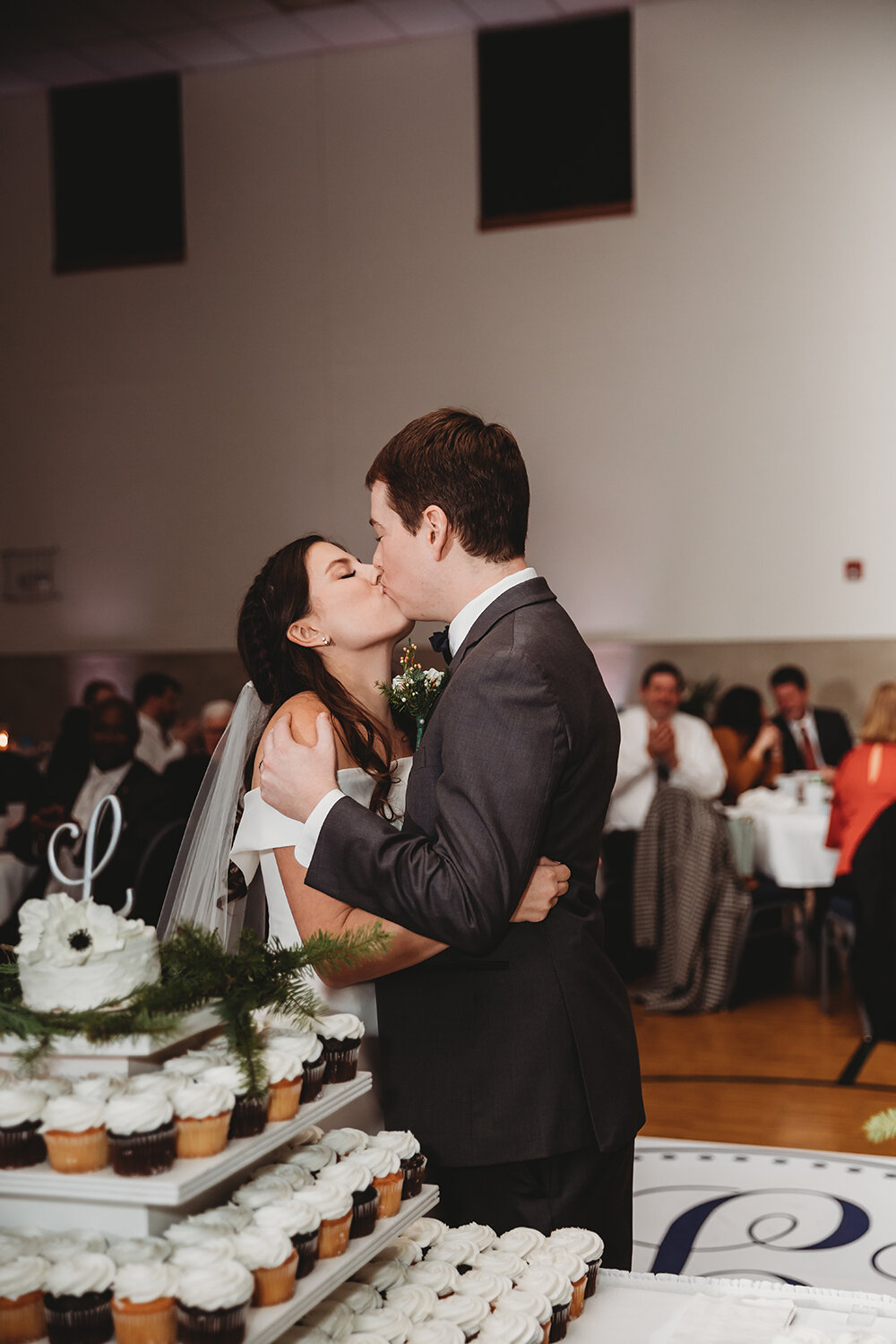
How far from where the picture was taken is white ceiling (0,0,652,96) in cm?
Result: 966

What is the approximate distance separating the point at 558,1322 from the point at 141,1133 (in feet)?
2.12

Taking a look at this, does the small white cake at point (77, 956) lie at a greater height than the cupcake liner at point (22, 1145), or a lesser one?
greater

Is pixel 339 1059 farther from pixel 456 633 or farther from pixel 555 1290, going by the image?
pixel 456 633

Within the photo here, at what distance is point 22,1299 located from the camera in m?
1.30

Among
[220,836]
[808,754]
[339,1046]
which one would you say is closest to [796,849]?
[808,754]

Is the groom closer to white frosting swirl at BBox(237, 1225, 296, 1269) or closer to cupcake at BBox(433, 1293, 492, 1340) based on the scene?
cupcake at BBox(433, 1293, 492, 1340)

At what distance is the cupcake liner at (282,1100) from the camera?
1.44m

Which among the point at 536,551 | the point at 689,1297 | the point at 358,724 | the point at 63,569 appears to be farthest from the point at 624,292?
the point at 689,1297

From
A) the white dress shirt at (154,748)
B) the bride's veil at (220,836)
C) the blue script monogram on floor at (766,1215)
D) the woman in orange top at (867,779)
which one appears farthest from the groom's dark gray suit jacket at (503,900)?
the white dress shirt at (154,748)

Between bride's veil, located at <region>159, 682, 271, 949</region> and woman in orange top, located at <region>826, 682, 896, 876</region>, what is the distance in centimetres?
366

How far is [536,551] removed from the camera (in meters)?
10.3

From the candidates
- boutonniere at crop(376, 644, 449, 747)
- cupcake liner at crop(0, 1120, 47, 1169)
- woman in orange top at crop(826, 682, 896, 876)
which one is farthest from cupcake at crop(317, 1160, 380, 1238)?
woman in orange top at crop(826, 682, 896, 876)

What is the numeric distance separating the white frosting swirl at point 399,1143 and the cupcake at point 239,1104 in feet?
0.85

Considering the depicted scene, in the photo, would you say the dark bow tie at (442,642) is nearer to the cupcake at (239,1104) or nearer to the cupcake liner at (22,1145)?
the cupcake at (239,1104)
